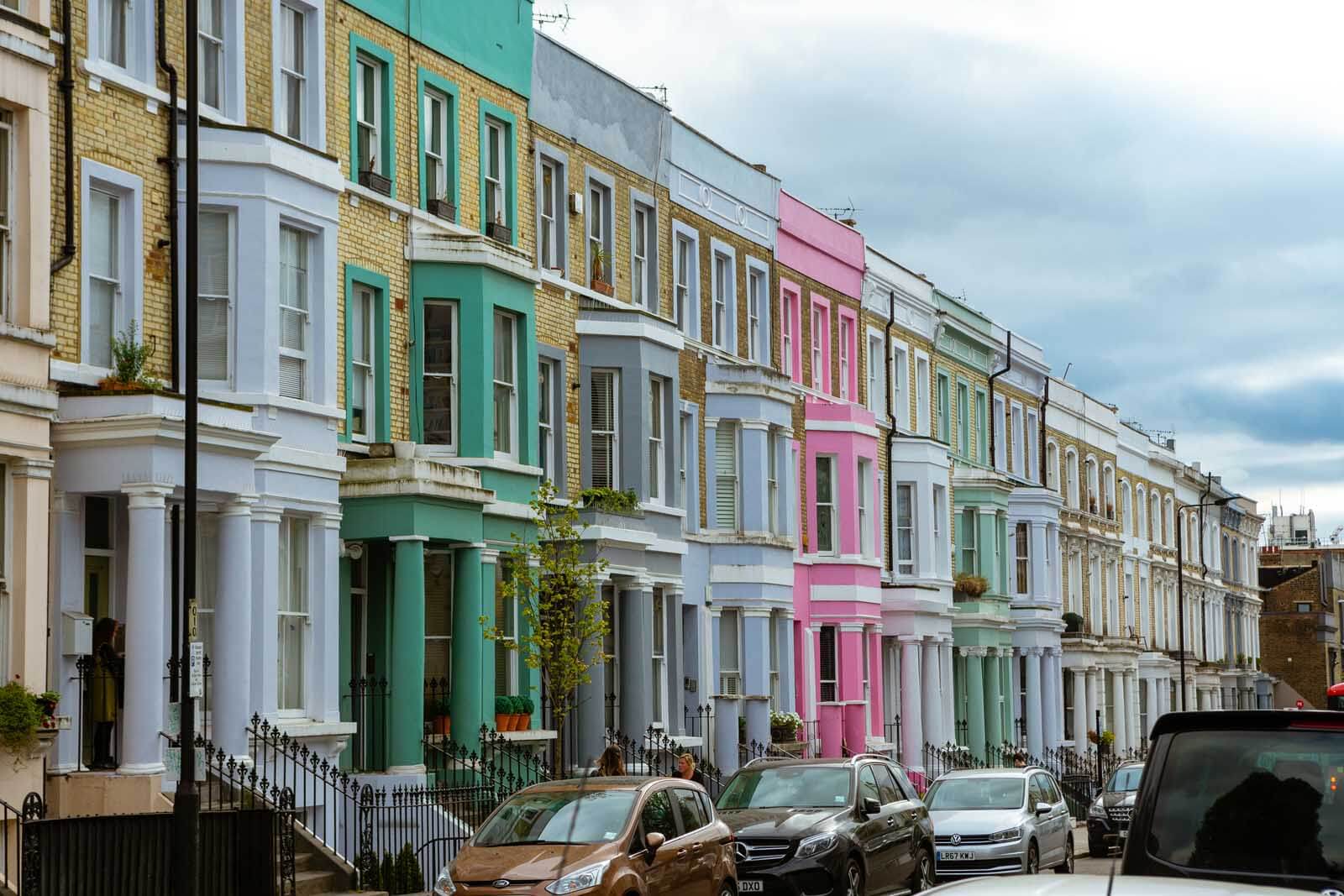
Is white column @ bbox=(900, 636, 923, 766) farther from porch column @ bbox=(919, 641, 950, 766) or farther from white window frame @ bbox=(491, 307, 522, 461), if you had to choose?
white window frame @ bbox=(491, 307, 522, 461)

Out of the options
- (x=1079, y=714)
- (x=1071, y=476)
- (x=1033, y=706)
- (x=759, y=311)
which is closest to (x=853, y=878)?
(x=759, y=311)

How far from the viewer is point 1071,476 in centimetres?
6369

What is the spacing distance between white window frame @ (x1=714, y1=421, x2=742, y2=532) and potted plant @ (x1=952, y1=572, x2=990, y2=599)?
1351 centimetres

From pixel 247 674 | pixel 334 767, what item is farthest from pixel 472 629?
pixel 247 674

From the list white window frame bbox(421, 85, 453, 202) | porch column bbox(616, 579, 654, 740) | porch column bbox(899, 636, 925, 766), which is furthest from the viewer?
porch column bbox(899, 636, 925, 766)

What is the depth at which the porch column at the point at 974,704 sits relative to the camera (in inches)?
1978

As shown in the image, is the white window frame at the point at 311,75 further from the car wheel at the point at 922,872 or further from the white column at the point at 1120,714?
the white column at the point at 1120,714

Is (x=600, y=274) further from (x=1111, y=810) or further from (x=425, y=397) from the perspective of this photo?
(x=1111, y=810)

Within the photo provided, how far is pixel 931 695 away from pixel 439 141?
2222 centimetres

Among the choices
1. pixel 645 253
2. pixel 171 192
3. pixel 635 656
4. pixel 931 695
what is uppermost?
pixel 645 253

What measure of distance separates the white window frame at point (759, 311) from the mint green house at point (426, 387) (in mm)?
10579

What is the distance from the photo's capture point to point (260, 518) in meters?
22.9

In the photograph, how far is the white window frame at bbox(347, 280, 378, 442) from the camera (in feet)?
86.1

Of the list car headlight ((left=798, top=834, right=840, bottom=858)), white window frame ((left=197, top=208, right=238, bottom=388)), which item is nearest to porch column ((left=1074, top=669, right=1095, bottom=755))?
car headlight ((left=798, top=834, right=840, bottom=858))
